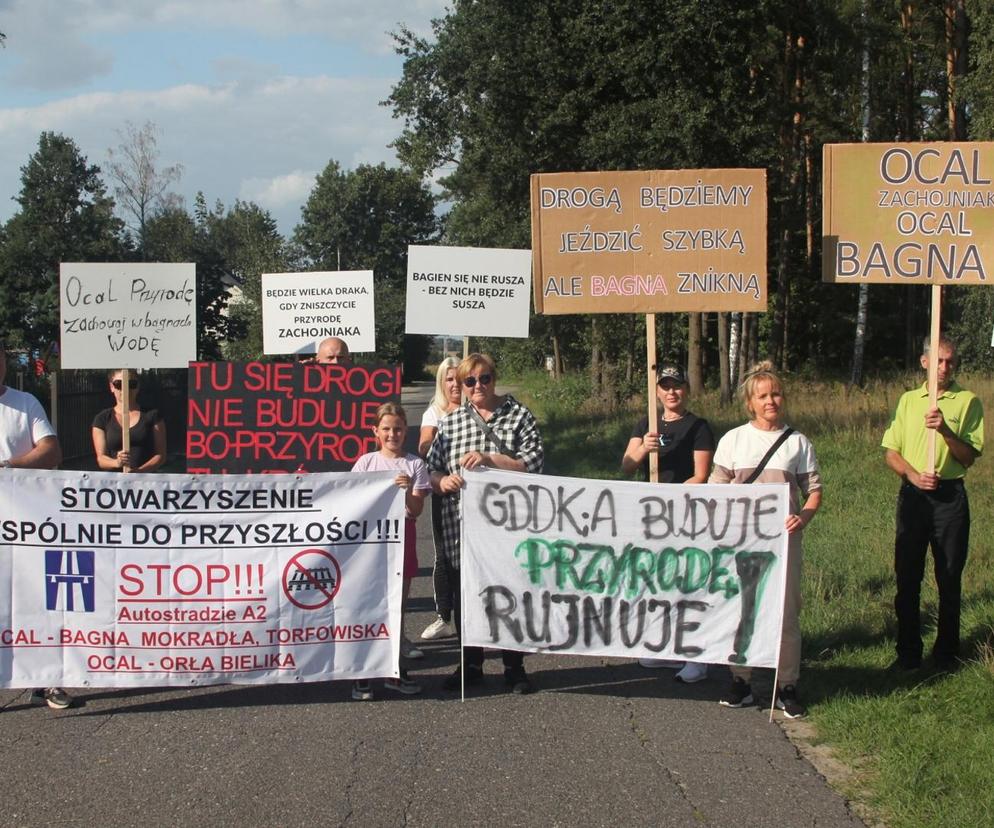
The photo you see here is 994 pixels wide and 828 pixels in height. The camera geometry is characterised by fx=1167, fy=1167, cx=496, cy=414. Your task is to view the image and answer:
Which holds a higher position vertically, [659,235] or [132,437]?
[659,235]

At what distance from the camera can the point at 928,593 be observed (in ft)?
27.7

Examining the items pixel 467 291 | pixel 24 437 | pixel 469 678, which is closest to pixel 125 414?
pixel 24 437

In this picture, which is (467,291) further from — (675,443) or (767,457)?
(767,457)

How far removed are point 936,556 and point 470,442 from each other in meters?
2.73

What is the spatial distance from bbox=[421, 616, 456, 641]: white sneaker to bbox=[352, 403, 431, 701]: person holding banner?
2.88 ft

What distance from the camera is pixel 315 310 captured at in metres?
11.2

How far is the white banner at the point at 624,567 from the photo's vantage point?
6.20m

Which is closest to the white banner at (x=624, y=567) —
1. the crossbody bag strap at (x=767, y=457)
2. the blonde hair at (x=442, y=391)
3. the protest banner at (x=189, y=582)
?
the crossbody bag strap at (x=767, y=457)

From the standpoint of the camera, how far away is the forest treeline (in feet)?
73.4

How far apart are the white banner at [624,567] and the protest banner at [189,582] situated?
22.3 inches

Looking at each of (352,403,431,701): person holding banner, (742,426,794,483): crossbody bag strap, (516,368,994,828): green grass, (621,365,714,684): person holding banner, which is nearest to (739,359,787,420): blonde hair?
(742,426,794,483): crossbody bag strap

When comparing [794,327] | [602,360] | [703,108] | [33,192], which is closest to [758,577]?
[703,108]

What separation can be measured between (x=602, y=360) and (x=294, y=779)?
25.6 meters

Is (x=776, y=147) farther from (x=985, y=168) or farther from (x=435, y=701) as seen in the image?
(x=435, y=701)
